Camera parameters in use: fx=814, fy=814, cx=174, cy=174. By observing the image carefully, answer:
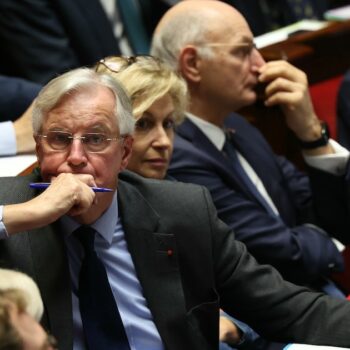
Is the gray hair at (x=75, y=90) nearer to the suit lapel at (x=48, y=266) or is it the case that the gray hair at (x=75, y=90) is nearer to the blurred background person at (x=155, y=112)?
the suit lapel at (x=48, y=266)

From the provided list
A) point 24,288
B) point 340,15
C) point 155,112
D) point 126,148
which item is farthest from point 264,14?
point 24,288

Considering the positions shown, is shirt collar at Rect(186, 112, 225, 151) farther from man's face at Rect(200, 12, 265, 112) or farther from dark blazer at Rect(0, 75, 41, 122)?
dark blazer at Rect(0, 75, 41, 122)

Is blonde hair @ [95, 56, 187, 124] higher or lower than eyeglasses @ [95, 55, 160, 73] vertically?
lower

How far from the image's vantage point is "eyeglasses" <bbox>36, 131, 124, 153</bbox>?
135cm

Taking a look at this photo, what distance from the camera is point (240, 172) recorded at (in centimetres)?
Result: 215

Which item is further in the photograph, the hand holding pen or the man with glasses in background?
the man with glasses in background

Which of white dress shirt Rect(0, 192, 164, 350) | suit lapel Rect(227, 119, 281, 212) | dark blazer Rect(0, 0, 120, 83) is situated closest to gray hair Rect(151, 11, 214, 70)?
suit lapel Rect(227, 119, 281, 212)

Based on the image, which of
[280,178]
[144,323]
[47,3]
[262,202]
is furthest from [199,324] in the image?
[47,3]

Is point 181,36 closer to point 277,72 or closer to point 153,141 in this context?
point 277,72

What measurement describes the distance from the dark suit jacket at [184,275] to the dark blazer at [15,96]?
2.06 ft

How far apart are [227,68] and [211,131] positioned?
0.58ft

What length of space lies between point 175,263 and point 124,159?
206 millimetres

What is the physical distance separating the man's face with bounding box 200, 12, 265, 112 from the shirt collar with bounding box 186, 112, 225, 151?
0.21 feet

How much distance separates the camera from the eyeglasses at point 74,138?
1.35m
